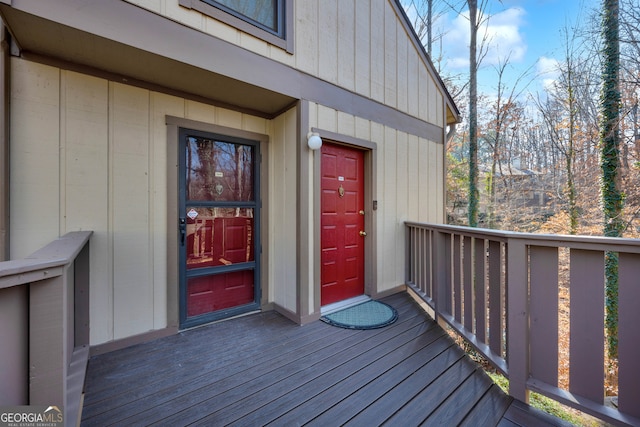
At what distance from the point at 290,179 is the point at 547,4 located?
8.43m

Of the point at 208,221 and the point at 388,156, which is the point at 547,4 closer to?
the point at 388,156

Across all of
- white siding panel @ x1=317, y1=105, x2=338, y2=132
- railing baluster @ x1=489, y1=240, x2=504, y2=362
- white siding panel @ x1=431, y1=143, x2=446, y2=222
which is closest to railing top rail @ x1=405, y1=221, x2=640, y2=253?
railing baluster @ x1=489, y1=240, x2=504, y2=362

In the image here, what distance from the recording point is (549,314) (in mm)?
1497

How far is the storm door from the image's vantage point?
2.48 m

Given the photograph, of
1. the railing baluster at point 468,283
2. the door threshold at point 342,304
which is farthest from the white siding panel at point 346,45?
the door threshold at point 342,304

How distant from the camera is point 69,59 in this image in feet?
6.29

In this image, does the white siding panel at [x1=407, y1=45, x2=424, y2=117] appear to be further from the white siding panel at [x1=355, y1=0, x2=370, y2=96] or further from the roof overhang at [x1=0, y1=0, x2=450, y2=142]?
the roof overhang at [x1=0, y1=0, x2=450, y2=142]

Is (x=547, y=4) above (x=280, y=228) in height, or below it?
above

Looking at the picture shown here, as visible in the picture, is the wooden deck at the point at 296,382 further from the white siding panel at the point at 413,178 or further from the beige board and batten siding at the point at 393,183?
the white siding panel at the point at 413,178

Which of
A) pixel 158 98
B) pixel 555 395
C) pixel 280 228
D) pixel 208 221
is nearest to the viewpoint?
pixel 555 395

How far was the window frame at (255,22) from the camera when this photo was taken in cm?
204

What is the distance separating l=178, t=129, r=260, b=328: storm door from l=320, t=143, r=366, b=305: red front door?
0.75 metres

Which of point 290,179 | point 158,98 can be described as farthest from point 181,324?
point 158,98

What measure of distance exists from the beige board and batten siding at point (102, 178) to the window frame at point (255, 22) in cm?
74
